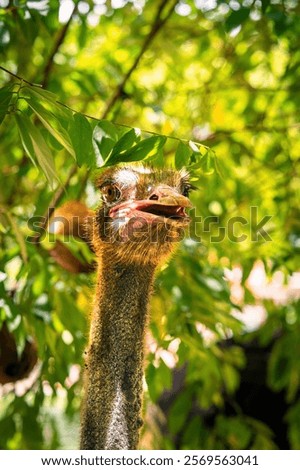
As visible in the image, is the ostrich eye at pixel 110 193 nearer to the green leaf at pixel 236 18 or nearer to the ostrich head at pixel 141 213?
the ostrich head at pixel 141 213

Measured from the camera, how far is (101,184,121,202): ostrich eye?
3.58ft

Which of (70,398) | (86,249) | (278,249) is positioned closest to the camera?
(86,249)

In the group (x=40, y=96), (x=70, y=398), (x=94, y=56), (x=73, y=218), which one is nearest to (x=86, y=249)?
(x=73, y=218)

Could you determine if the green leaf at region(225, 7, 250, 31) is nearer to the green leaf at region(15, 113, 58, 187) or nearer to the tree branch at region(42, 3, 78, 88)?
the tree branch at region(42, 3, 78, 88)

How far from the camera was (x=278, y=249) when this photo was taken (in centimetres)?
220

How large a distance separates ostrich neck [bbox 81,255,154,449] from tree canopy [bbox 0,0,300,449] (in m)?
0.17

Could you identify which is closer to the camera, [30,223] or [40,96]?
[40,96]

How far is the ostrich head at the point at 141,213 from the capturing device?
3.32ft

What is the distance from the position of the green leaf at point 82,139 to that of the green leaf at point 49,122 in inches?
1.0

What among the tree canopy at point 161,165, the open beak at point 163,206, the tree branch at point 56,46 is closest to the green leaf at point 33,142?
the tree canopy at point 161,165

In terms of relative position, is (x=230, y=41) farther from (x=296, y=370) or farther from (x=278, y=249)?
(x=296, y=370)

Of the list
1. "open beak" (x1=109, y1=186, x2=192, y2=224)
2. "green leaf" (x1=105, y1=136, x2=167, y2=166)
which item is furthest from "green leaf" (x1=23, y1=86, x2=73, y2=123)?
"open beak" (x1=109, y1=186, x2=192, y2=224)

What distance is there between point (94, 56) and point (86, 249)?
1103mm

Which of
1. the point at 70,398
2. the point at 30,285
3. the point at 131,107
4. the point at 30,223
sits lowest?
the point at 70,398
